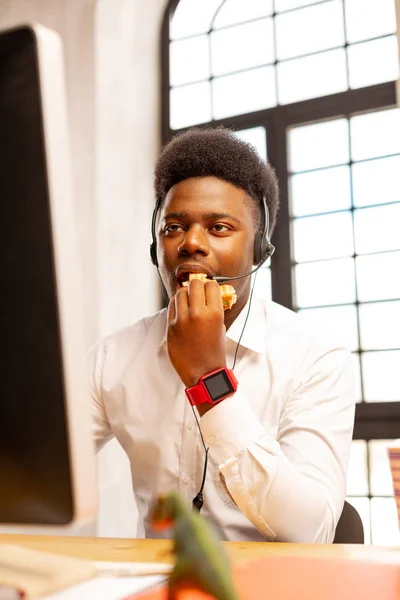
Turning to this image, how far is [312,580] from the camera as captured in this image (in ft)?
1.98

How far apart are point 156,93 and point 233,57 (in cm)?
44

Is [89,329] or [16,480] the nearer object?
[16,480]

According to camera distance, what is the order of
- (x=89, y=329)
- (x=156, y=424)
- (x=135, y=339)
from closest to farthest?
(x=156, y=424) < (x=135, y=339) < (x=89, y=329)

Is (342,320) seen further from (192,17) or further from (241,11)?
(192,17)

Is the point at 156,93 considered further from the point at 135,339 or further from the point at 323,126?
the point at 135,339

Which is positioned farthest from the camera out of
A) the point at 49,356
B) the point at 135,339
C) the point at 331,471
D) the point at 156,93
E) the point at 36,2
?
the point at 156,93

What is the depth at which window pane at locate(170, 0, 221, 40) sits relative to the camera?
10.7ft

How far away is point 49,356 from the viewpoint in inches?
17.0

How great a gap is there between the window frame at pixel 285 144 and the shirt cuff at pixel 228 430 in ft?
5.67

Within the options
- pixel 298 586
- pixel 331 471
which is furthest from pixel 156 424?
pixel 298 586

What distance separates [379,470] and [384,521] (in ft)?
0.69

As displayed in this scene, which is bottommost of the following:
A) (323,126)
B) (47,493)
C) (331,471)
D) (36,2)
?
(331,471)

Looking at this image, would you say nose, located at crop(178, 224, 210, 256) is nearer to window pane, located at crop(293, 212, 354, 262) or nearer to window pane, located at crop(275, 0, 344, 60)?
window pane, located at crop(293, 212, 354, 262)

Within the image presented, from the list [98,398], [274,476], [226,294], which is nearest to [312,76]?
[226,294]
